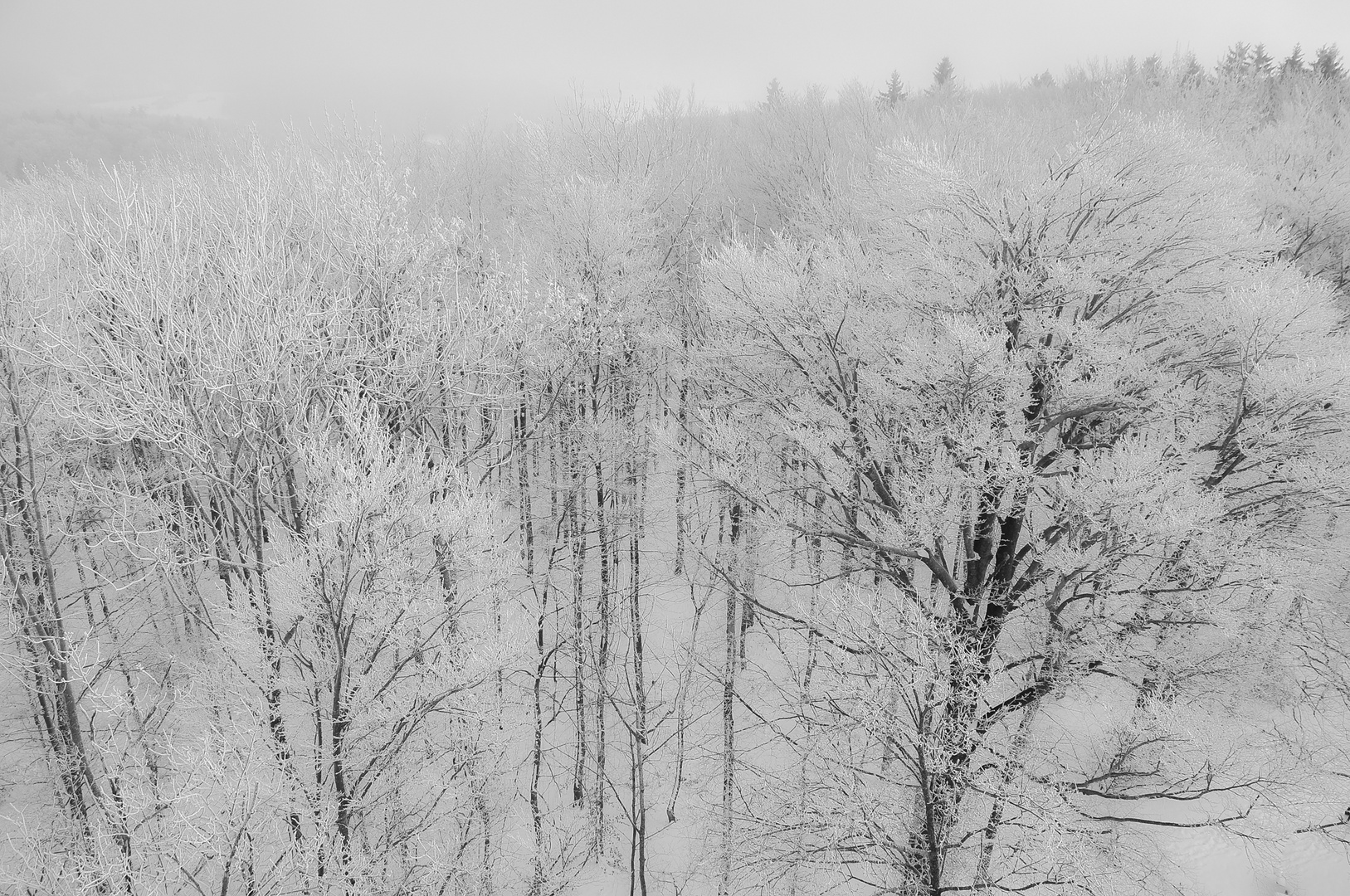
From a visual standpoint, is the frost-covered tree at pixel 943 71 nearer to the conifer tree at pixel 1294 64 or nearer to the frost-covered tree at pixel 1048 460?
the conifer tree at pixel 1294 64

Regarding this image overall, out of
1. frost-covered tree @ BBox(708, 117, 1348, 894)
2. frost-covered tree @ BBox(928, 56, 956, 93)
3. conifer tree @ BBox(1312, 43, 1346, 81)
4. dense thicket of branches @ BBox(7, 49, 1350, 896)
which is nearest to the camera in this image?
dense thicket of branches @ BBox(7, 49, 1350, 896)

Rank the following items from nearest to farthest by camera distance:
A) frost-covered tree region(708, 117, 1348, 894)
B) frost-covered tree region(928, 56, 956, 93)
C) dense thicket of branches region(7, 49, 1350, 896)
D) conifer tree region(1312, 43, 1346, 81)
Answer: dense thicket of branches region(7, 49, 1350, 896)
frost-covered tree region(708, 117, 1348, 894)
conifer tree region(1312, 43, 1346, 81)
frost-covered tree region(928, 56, 956, 93)

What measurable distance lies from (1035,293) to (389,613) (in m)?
10.2

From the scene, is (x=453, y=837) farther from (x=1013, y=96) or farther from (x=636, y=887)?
(x=1013, y=96)

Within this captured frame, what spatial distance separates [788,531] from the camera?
39.0 ft

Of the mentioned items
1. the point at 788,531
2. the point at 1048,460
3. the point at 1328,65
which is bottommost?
the point at 788,531

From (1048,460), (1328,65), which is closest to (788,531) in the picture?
(1048,460)

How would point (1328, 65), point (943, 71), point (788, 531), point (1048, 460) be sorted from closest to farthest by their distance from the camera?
1. point (1048, 460)
2. point (788, 531)
3. point (1328, 65)
4. point (943, 71)

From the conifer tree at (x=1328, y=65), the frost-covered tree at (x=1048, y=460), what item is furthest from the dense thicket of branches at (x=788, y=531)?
the conifer tree at (x=1328, y=65)

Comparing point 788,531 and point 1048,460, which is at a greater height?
point 1048,460

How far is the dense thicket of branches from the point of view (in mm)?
8641

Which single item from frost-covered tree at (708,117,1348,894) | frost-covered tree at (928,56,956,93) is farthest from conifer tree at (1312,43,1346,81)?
frost-covered tree at (708,117,1348,894)

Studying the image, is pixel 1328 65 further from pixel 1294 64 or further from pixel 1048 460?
pixel 1048 460

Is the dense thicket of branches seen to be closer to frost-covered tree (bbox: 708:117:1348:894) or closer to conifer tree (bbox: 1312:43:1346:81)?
frost-covered tree (bbox: 708:117:1348:894)
